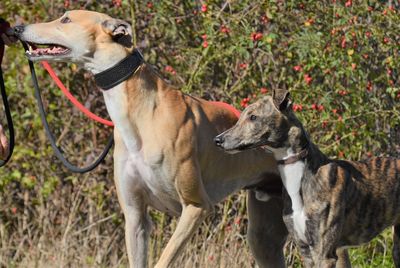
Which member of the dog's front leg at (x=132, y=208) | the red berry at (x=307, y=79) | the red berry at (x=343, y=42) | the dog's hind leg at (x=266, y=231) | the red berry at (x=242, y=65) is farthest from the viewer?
the red berry at (x=242, y=65)

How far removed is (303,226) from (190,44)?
2.91 meters

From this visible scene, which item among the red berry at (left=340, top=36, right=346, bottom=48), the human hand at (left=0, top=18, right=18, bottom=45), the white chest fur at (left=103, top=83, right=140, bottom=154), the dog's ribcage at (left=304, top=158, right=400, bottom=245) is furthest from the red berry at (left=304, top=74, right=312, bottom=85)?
the human hand at (left=0, top=18, right=18, bottom=45)

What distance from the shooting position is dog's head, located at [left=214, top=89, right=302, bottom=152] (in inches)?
233

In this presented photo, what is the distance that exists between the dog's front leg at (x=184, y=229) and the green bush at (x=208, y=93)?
1.61 metres

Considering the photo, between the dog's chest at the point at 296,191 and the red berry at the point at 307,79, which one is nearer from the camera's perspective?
the dog's chest at the point at 296,191

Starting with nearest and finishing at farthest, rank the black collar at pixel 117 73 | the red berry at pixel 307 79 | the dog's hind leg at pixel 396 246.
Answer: the black collar at pixel 117 73 → the dog's hind leg at pixel 396 246 → the red berry at pixel 307 79

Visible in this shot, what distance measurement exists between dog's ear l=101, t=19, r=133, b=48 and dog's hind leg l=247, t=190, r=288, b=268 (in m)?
1.35

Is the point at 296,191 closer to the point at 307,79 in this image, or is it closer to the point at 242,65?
the point at 307,79

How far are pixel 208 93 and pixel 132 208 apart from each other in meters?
2.10

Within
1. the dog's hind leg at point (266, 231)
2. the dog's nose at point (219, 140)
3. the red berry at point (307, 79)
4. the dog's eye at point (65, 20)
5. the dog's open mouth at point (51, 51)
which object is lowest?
the dog's hind leg at point (266, 231)

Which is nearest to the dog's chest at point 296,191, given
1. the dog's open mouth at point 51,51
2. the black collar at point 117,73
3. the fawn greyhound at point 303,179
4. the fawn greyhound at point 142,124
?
the fawn greyhound at point 303,179

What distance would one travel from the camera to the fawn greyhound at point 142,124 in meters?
6.06

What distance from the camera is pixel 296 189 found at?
5.98 meters

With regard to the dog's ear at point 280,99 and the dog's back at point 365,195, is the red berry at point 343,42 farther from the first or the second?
the dog's ear at point 280,99
